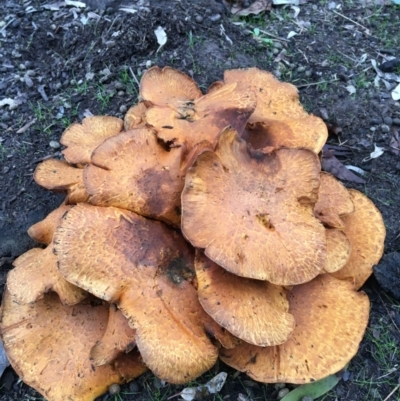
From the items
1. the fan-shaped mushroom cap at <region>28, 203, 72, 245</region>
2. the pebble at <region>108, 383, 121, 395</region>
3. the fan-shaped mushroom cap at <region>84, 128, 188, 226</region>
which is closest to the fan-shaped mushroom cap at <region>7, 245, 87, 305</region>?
the fan-shaped mushroom cap at <region>28, 203, 72, 245</region>

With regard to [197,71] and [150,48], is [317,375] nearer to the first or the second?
[197,71]

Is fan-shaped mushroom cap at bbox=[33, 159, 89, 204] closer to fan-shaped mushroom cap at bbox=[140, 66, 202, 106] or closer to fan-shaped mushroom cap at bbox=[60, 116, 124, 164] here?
fan-shaped mushroom cap at bbox=[60, 116, 124, 164]

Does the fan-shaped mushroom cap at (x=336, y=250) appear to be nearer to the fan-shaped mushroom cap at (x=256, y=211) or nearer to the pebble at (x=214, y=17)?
the fan-shaped mushroom cap at (x=256, y=211)

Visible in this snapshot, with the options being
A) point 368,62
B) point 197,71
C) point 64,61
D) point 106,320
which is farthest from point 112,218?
point 368,62

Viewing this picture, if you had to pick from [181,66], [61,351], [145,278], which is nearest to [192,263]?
[145,278]

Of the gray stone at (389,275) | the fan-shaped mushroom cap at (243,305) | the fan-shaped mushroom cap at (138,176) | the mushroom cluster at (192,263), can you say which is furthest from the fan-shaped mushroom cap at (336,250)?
the fan-shaped mushroom cap at (138,176)
